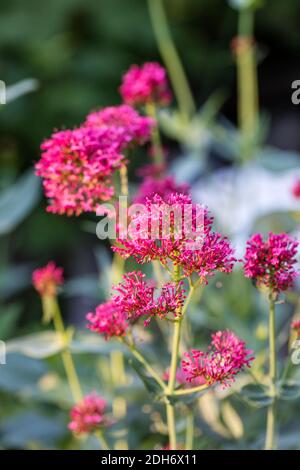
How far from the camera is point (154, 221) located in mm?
498

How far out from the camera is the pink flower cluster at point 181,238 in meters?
0.49

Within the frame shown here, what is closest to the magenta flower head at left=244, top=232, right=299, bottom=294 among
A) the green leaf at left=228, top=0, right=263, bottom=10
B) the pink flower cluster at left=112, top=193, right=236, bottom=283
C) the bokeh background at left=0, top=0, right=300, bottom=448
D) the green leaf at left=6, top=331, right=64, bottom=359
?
the pink flower cluster at left=112, top=193, right=236, bottom=283

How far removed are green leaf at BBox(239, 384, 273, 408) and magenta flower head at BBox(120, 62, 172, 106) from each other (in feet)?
1.38

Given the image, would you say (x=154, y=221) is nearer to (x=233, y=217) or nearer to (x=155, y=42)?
(x=233, y=217)

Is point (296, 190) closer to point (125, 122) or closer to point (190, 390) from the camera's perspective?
point (125, 122)

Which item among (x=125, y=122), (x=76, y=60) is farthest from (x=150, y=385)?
(x=76, y=60)

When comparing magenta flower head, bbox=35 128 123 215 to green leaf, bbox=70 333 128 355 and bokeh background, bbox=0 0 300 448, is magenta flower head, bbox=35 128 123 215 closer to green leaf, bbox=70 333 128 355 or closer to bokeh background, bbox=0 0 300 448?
green leaf, bbox=70 333 128 355

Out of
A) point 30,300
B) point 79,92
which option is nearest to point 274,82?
point 79,92

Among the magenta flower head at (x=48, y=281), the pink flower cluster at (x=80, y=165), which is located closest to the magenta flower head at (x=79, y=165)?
the pink flower cluster at (x=80, y=165)

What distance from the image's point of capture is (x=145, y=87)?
2.86 ft

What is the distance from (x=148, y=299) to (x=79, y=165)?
14 centimetres

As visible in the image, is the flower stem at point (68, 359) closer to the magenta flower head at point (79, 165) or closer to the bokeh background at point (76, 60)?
the magenta flower head at point (79, 165)

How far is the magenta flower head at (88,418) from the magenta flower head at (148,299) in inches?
6.7

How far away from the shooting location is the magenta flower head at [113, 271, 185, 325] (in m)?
0.49
